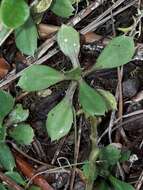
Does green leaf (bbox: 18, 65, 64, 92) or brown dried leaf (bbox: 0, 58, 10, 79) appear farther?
brown dried leaf (bbox: 0, 58, 10, 79)

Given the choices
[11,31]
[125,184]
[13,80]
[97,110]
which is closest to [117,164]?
[125,184]

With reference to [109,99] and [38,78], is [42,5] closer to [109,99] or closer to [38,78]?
[38,78]

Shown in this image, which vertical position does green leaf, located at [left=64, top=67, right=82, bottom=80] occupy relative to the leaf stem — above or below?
above

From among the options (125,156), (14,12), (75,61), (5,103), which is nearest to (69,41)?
(75,61)

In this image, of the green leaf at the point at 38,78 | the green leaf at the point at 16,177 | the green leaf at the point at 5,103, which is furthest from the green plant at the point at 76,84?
the green leaf at the point at 16,177

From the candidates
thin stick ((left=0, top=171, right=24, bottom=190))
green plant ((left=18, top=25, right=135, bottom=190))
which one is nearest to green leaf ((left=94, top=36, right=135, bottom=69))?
green plant ((left=18, top=25, right=135, bottom=190))

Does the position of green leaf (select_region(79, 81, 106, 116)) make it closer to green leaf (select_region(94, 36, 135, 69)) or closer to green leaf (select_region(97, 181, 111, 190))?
green leaf (select_region(94, 36, 135, 69))

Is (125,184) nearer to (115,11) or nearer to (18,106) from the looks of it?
(18,106)

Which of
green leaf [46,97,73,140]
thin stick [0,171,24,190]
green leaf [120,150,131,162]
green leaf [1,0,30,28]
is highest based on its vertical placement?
green leaf [1,0,30,28]
